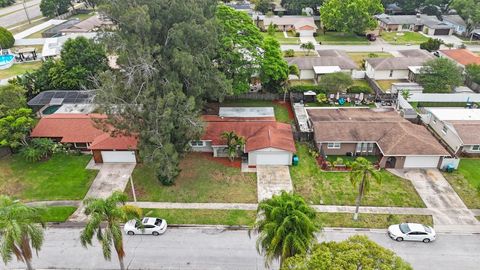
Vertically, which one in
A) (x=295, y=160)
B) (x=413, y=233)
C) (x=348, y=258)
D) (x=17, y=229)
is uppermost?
(x=348, y=258)

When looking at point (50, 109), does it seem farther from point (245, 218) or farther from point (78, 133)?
point (245, 218)

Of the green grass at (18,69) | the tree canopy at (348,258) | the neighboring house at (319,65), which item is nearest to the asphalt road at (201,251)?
the tree canopy at (348,258)

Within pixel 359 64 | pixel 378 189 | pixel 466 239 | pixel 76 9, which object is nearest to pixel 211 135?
pixel 378 189

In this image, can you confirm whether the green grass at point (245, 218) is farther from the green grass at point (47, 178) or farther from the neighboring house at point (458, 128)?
the neighboring house at point (458, 128)

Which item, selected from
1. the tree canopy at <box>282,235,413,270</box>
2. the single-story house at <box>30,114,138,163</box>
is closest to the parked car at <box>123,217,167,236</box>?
the single-story house at <box>30,114,138,163</box>

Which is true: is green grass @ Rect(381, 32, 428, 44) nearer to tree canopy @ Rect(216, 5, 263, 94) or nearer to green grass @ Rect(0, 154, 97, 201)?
tree canopy @ Rect(216, 5, 263, 94)

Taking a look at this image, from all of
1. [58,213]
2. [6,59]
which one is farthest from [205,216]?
[6,59]

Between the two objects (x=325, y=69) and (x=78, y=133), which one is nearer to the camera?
(x=78, y=133)

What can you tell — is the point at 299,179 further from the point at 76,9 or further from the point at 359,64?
the point at 76,9
